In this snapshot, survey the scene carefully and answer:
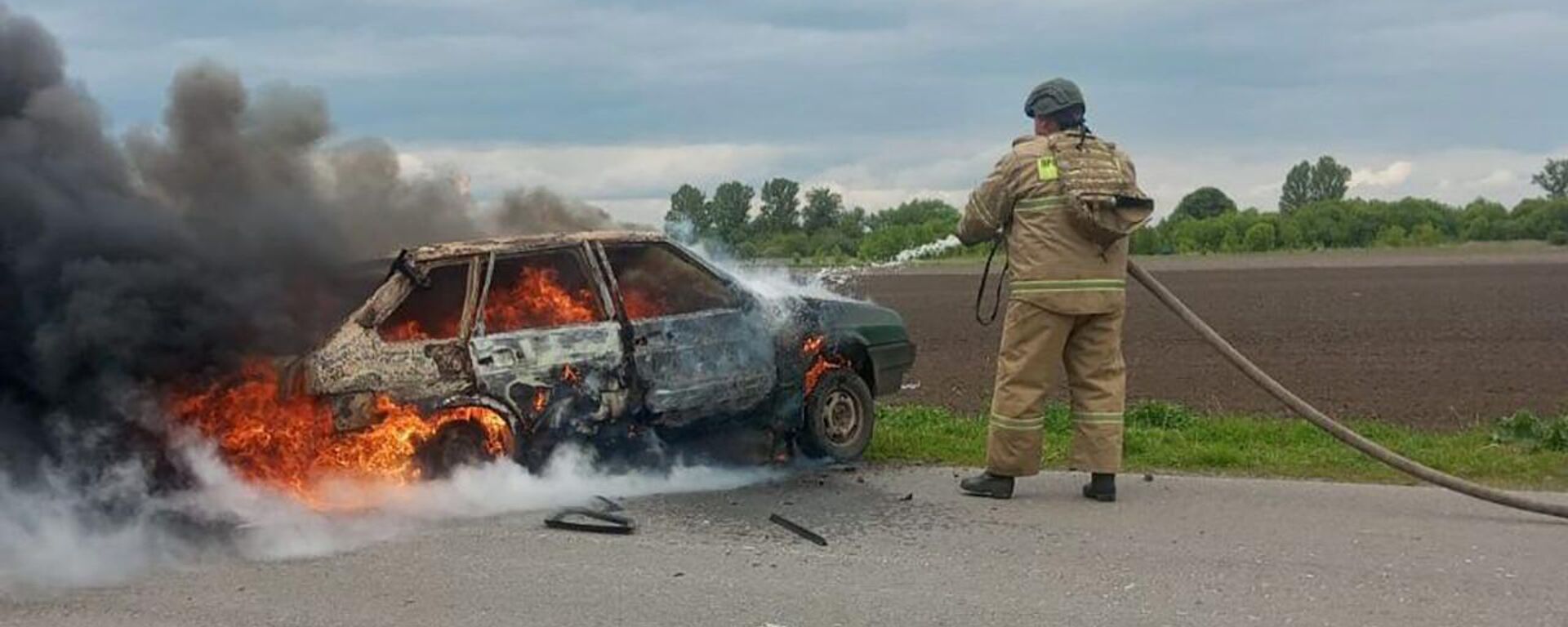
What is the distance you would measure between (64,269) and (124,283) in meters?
0.26

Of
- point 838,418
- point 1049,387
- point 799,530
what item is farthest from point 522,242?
point 1049,387

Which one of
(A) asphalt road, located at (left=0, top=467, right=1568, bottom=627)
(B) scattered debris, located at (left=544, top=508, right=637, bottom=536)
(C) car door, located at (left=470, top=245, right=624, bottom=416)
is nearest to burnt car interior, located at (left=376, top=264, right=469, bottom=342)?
(C) car door, located at (left=470, top=245, right=624, bottom=416)

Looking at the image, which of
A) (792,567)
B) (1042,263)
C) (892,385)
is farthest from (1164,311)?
(792,567)

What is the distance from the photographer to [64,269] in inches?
249

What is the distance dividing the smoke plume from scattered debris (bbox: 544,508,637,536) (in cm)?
158

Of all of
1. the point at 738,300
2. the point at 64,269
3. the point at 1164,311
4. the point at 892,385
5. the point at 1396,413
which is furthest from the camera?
the point at 1164,311

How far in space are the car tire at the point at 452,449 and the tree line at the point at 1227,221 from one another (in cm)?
482

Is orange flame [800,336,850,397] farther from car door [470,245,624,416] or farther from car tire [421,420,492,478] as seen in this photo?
car tire [421,420,492,478]

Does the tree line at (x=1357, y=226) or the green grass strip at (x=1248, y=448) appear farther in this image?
the tree line at (x=1357, y=226)

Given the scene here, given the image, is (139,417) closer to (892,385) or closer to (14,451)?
(14,451)

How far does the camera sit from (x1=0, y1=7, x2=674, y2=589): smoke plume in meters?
6.21

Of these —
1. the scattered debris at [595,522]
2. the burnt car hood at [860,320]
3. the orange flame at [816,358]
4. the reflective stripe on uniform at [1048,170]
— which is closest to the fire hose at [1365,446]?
the reflective stripe on uniform at [1048,170]

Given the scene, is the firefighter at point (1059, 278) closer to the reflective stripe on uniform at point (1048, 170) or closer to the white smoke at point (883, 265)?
the reflective stripe on uniform at point (1048, 170)

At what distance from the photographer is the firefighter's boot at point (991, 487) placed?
23.0ft
